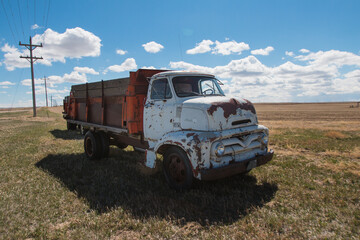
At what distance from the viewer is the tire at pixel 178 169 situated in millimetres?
4527

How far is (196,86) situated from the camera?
559cm

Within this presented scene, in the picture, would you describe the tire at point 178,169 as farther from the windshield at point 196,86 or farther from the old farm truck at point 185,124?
the windshield at point 196,86

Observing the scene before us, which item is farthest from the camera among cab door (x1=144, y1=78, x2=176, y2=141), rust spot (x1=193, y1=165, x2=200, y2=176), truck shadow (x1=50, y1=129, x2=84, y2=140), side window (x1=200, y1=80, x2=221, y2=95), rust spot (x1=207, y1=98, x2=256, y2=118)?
truck shadow (x1=50, y1=129, x2=84, y2=140)

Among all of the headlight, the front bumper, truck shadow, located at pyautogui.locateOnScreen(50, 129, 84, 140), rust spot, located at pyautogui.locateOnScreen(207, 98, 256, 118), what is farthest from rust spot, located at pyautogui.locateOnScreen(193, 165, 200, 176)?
truck shadow, located at pyautogui.locateOnScreen(50, 129, 84, 140)

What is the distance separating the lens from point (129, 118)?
5.92 meters

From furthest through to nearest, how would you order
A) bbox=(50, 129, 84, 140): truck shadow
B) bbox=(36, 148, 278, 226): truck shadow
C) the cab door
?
bbox=(50, 129, 84, 140): truck shadow, the cab door, bbox=(36, 148, 278, 226): truck shadow

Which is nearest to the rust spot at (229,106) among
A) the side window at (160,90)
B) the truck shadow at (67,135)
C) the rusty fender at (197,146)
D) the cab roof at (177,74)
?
the rusty fender at (197,146)

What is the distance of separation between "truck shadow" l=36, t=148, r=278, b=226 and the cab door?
3.90 ft

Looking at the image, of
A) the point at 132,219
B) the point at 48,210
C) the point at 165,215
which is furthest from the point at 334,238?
the point at 48,210

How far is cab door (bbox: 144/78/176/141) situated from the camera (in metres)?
5.17

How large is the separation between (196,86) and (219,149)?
1.88 meters

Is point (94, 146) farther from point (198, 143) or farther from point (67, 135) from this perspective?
point (67, 135)

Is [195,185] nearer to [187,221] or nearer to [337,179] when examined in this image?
[187,221]

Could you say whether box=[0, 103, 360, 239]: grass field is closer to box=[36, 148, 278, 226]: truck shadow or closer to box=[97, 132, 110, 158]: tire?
box=[36, 148, 278, 226]: truck shadow
